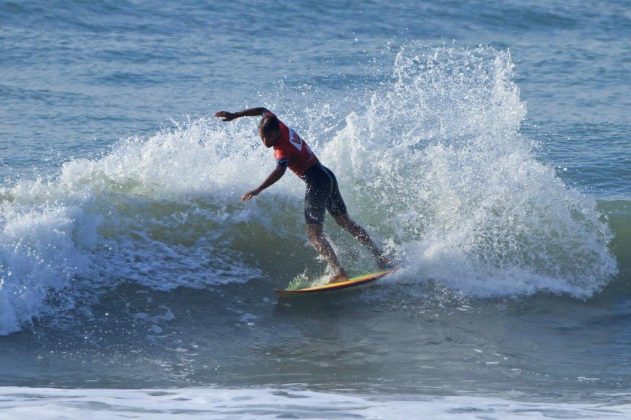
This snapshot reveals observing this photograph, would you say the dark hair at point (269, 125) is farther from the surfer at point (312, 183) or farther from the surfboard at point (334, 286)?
the surfboard at point (334, 286)

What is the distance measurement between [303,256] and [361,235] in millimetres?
762

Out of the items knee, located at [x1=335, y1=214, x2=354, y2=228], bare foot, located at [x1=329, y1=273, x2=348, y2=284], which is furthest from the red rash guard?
bare foot, located at [x1=329, y1=273, x2=348, y2=284]

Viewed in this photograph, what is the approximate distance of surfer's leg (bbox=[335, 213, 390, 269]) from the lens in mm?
8750

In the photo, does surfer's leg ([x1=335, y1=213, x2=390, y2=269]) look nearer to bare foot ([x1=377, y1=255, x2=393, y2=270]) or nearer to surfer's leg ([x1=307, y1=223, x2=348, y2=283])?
bare foot ([x1=377, y1=255, x2=393, y2=270])

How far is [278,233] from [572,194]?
3.03 metres

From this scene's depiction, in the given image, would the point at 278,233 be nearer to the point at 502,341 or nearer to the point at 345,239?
the point at 345,239

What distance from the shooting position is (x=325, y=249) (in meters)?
8.39

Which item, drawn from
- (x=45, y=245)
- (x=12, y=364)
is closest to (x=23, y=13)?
(x=45, y=245)

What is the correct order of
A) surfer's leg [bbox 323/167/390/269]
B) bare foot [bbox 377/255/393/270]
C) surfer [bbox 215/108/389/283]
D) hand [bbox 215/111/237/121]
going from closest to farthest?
hand [bbox 215/111/237/121] < surfer [bbox 215/108/389/283] < surfer's leg [bbox 323/167/390/269] < bare foot [bbox 377/255/393/270]

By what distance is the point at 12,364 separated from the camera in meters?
6.82

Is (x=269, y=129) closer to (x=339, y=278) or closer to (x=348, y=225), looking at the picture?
(x=348, y=225)

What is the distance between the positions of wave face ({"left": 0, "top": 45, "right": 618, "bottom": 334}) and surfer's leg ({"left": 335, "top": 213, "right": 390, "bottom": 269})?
22 cm

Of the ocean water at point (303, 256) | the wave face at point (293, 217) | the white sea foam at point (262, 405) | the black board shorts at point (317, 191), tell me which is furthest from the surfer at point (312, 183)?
the white sea foam at point (262, 405)

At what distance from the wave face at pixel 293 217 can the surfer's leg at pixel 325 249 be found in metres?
0.53
